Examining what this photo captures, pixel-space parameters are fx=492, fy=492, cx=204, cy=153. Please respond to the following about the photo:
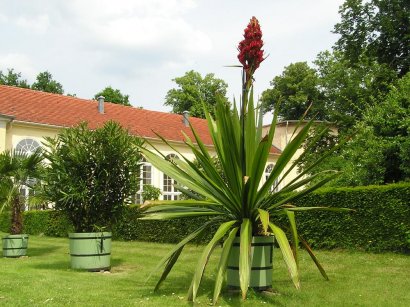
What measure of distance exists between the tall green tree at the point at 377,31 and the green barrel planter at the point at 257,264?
59.8 feet

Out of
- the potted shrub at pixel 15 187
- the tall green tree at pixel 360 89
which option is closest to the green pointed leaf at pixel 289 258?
the potted shrub at pixel 15 187

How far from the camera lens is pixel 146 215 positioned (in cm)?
590

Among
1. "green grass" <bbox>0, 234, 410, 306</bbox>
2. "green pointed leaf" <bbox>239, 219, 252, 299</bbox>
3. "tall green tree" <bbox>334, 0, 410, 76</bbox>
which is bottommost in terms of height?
"green grass" <bbox>0, 234, 410, 306</bbox>

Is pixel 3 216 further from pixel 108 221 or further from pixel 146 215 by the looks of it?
pixel 146 215

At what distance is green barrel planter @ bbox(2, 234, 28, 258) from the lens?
11.3 m

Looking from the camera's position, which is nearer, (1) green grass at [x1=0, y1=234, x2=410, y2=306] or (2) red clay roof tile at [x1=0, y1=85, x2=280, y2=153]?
(1) green grass at [x1=0, y1=234, x2=410, y2=306]

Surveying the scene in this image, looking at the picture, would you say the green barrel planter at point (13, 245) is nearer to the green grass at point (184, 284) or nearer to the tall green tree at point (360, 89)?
the green grass at point (184, 284)

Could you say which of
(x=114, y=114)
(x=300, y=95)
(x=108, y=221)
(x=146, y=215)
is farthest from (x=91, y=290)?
(x=300, y=95)

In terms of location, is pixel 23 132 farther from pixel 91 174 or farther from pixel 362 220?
pixel 362 220

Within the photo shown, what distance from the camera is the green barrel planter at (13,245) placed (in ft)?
37.1

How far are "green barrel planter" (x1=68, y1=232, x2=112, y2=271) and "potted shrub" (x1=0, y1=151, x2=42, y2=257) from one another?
345 cm

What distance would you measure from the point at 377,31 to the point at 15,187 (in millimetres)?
18106

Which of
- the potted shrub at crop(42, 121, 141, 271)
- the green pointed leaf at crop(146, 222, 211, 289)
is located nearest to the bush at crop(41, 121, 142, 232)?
the potted shrub at crop(42, 121, 141, 271)

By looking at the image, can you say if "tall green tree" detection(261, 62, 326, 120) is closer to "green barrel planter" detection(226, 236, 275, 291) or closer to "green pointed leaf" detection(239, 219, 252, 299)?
"green barrel planter" detection(226, 236, 275, 291)
